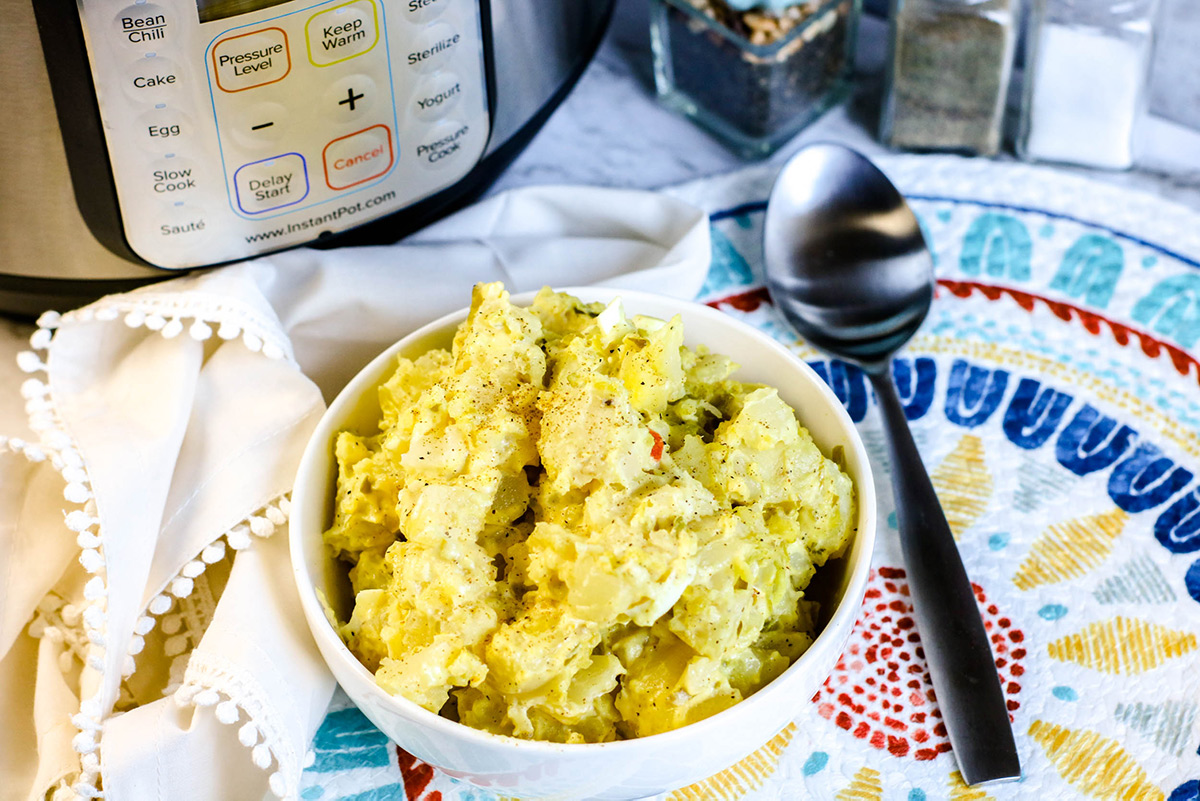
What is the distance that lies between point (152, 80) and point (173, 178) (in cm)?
8

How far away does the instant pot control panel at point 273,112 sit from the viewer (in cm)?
77

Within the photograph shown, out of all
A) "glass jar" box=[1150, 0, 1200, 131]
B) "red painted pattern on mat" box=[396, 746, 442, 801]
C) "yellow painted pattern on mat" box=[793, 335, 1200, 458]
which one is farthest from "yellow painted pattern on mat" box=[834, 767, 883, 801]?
"glass jar" box=[1150, 0, 1200, 131]

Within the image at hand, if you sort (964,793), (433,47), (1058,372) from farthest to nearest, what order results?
(1058,372), (433,47), (964,793)

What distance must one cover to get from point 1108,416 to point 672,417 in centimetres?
41

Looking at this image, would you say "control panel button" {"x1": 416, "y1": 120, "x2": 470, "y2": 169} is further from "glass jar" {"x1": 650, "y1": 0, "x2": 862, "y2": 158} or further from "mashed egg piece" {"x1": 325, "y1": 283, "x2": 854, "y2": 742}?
"glass jar" {"x1": 650, "y1": 0, "x2": 862, "y2": 158}

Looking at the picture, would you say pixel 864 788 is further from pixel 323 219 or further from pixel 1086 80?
pixel 1086 80

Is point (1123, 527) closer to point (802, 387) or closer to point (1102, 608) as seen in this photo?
point (1102, 608)

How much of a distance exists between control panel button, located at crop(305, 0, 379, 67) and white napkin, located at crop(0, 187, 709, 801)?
19 centimetres

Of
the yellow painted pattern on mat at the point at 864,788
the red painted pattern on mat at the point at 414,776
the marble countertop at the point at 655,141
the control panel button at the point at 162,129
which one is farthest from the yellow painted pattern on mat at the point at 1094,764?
the control panel button at the point at 162,129

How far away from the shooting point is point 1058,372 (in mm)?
1012

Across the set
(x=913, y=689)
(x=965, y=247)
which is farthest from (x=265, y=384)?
(x=965, y=247)

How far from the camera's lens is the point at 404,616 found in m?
0.70

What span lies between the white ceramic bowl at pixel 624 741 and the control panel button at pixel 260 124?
0.17 m

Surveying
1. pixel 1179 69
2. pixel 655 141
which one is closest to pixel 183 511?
pixel 655 141
